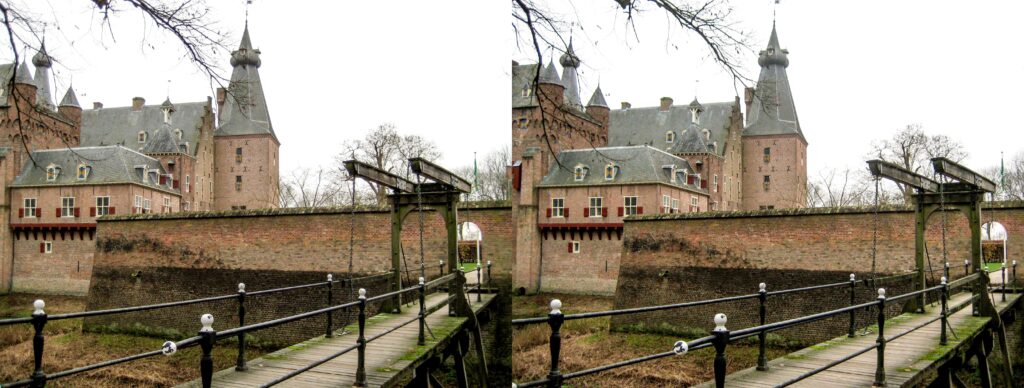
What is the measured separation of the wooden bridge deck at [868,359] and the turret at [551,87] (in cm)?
146

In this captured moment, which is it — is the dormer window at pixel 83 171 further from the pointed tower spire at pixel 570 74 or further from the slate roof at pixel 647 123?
the slate roof at pixel 647 123

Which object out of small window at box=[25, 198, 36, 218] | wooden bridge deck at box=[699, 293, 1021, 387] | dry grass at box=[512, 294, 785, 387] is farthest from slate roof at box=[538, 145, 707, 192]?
small window at box=[25, 198, 36, 218]

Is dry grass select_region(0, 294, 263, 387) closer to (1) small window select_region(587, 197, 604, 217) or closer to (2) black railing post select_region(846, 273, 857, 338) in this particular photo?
(1) small window select_region(587, 197, 604, 217)

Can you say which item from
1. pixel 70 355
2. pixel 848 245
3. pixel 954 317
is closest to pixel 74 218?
pixel 70 355

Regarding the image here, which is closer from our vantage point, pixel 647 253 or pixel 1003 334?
pixel 647 253

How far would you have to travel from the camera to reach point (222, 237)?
11.2 metres

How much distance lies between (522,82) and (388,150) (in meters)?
2.04

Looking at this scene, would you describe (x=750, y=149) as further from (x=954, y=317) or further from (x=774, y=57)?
(x=774, y=57)

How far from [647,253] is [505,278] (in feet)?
4.85

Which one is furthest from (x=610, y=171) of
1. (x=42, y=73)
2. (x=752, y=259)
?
(x=42, y=73)

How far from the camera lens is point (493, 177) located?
289 cm

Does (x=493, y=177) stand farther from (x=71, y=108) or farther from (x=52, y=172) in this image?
(x=52, y=172)

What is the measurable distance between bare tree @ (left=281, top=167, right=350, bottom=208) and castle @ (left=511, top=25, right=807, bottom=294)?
2.94 m

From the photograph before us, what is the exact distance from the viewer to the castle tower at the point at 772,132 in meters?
3.27
